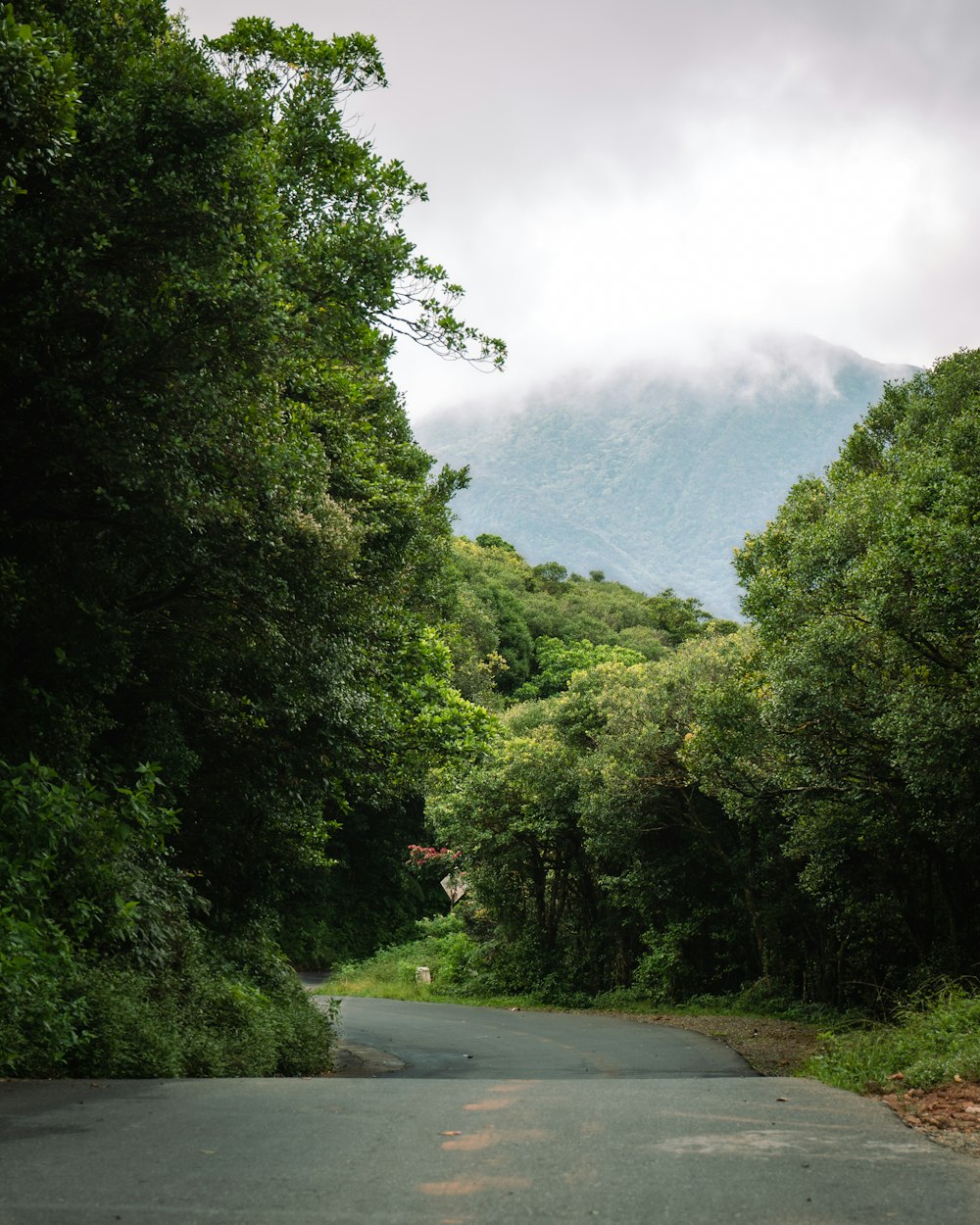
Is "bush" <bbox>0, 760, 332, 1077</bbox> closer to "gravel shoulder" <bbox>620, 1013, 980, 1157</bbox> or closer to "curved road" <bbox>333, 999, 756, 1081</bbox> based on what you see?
"curved road" <bbox>333, 999, 756, 1081</bbox>

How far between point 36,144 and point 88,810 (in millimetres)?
5617

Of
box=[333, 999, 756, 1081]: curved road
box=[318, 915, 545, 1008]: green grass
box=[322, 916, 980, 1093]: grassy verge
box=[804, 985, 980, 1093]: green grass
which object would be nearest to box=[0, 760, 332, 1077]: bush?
box=[333, 999, 756, 1081]: curved road

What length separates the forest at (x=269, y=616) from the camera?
7672 mm

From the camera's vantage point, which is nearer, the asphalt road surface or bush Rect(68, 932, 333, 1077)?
the asphalt road surface

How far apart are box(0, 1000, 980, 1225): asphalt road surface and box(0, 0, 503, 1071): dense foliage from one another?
1.88m

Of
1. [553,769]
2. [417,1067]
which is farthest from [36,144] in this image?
[553,769]

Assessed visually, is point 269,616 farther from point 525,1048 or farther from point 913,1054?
point 525,1048

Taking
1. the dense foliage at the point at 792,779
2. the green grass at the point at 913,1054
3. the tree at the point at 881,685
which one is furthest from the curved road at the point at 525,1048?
the tree at the point at 881,685

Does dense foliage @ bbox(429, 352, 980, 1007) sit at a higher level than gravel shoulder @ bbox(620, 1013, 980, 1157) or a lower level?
higher

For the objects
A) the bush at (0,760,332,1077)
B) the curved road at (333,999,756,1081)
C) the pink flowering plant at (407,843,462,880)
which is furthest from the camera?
the pink flowering plant at (407,843,462,880)

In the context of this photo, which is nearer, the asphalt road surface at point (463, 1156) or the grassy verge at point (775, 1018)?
the asphalt road surface at point (463, 1156)

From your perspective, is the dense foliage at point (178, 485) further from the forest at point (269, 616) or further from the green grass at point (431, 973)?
the green grass at point (431, 973)

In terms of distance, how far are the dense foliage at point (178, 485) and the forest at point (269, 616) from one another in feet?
0.12

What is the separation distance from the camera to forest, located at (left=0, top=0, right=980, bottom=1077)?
767cm
